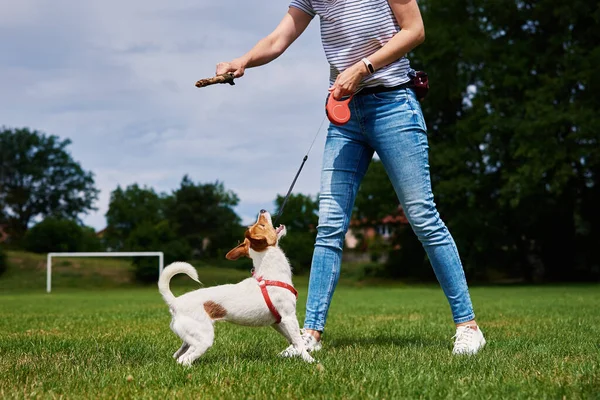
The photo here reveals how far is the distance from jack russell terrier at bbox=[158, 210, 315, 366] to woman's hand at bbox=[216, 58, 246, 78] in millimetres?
950

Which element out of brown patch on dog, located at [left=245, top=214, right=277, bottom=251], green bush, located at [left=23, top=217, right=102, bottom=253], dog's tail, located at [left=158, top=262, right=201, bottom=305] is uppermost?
green bush, located at [left=23, top=217, right=102, bottom=253]

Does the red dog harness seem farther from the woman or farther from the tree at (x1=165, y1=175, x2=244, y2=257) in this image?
the tree at (x1=165, y1=175, x2=244, y2=257)

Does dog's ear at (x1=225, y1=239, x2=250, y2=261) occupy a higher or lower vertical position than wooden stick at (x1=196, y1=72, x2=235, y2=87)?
lower

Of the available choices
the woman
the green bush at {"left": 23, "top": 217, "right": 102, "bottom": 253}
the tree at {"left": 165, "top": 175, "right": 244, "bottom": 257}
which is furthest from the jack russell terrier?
the tree at {"left": 165, "top": 175, "right": 244, "bottom": 257}

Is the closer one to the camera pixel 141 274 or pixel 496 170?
pixel 496 170

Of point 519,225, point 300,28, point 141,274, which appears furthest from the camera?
point 141,274

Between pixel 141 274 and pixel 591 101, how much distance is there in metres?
21.4

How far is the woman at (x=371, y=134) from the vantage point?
452cm

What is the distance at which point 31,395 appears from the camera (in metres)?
3.13

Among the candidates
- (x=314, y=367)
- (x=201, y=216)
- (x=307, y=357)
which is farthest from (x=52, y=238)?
(x=314, y=367)

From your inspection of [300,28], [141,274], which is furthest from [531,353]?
[141,274]

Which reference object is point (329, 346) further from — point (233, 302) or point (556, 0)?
point (556, 0)

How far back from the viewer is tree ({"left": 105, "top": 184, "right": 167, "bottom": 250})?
61.8 meters

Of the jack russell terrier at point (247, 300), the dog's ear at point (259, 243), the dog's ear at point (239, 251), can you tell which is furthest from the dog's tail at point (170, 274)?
the dog's ear at point (259, 243)
